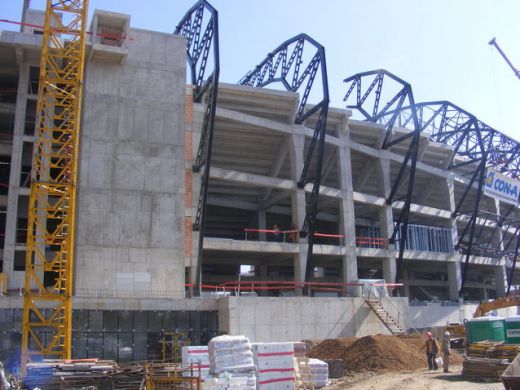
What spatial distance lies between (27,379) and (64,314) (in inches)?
326

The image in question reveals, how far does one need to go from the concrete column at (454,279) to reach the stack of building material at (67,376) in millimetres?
37393

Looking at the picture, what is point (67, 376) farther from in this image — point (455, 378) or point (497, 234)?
point (497, 234)

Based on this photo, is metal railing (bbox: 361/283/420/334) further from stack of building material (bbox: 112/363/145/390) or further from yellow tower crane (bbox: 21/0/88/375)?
stack of building material (bbox: 112/363/145/390)

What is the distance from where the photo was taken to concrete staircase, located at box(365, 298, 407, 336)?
33750 millimetres

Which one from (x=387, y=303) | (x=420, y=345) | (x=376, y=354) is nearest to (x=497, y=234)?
(x=387, y=303)

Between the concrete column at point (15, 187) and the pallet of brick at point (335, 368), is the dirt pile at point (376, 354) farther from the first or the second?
the concrete column at point (15, 187)

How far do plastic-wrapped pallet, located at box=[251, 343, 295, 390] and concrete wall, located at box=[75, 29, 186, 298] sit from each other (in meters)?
14.6

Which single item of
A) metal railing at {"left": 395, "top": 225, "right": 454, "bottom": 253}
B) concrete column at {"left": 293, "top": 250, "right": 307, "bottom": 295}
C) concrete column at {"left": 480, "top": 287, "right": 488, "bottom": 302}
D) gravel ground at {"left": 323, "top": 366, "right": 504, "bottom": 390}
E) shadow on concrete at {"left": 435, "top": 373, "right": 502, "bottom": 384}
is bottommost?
gravel ground at {"left": 323, "top": 366, "right": 504, "bottom": 390}

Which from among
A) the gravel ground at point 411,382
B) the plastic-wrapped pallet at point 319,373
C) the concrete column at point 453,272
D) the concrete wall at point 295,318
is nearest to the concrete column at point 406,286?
the concrete column at point 453,272

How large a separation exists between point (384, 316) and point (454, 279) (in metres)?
18.0

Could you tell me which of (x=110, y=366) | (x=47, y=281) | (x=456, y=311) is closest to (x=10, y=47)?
(x=47, y=281)

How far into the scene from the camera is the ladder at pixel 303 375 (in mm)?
19500

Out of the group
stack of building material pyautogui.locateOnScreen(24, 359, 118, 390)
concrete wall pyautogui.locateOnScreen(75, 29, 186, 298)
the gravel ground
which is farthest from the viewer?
concrete wall pyautogui.locateOnScreen(75, 29, 186, 298)

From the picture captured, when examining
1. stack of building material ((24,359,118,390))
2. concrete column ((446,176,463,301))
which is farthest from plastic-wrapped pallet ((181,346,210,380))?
concrete column ((446,176,463,301))
